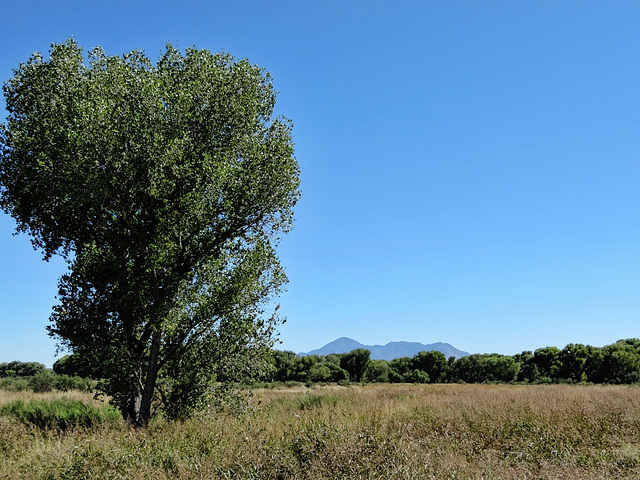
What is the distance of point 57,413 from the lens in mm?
16094

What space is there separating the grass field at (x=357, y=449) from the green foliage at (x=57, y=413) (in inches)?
84.2

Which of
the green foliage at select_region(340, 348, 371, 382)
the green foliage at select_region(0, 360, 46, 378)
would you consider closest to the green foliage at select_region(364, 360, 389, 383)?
the green foliage at select_region(340, 348, 371, 382)

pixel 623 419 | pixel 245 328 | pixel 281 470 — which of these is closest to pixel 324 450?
pixel 281 470

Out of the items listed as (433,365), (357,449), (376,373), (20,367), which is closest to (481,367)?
(433,365)

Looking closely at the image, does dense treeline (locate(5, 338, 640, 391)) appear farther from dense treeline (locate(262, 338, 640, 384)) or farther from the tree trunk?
the tree trunk

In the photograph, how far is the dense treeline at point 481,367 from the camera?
209 ft

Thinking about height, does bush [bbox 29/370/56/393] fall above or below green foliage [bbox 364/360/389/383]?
above

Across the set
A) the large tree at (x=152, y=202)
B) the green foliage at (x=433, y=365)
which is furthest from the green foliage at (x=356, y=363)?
the large tree at (x=152, y=202)

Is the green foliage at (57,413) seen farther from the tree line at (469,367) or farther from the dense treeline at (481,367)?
the dense treeline at (481,367)

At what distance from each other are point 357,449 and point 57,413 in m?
13.6

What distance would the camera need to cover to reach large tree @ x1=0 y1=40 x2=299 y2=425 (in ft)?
40.5

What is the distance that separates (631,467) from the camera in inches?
333

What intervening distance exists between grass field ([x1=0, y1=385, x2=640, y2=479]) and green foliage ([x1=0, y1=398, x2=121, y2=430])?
2.14 meters

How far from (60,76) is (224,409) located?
40.7 feet
